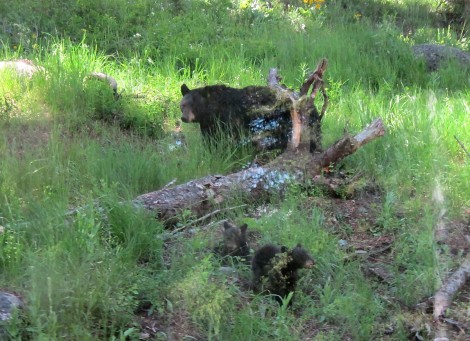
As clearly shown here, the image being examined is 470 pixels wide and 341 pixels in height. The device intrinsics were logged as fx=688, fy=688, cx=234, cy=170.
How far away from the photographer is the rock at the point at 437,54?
992 cm

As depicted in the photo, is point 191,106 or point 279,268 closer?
point 279,268

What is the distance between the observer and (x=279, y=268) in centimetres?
421

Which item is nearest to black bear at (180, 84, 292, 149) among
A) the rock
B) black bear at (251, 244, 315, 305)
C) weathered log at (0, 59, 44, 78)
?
weathered log at (0, 59, 44, 78)

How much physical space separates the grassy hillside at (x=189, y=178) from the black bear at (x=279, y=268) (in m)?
0.10

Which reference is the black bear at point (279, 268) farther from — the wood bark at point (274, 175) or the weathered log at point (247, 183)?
the weathered log at point (247, 183)

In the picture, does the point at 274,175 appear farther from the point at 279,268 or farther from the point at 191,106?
the point at 279,268

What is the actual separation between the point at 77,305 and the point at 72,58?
5.02 metres

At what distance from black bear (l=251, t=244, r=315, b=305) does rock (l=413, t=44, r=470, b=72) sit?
20.8 ft

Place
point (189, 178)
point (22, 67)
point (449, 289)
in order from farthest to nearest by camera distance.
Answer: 1. point (22, 67)
2. point (189, 178)
3. point (449, 289)

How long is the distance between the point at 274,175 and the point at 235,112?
1.16 metres

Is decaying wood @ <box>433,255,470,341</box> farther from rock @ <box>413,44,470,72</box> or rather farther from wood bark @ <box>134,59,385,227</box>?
rock @ <box>413,44,470,72</box>

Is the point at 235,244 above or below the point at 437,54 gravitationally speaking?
below

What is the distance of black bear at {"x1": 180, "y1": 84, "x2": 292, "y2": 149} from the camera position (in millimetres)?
6773

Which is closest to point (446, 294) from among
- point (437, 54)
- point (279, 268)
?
point (279, 268)
